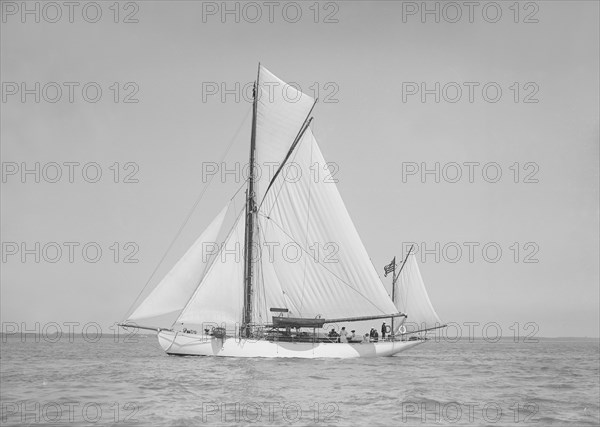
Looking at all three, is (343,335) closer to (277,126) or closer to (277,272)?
(277,272)

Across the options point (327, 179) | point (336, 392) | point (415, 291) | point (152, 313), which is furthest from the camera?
point (415, 291)

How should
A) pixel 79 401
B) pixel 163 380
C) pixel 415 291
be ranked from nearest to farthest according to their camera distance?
pixel 79 401 < pixel 163 380 < pixel 415 291

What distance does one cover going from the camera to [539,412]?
25.7 m

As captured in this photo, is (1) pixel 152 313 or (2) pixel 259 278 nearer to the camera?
(1) pixel 152 313

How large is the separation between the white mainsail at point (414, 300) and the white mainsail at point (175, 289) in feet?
93.8

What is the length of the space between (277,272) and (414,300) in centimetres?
2341

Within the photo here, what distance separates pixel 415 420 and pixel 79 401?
11.4 metres

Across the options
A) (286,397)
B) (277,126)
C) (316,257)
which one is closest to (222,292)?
(316,257)

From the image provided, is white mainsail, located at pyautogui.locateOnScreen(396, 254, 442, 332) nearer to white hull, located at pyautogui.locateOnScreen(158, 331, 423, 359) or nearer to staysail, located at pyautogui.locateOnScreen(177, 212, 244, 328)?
white hull, located at pyautogui.locateOnScreen(158, 331, 423, 359)

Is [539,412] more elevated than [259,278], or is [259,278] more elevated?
[259,278]

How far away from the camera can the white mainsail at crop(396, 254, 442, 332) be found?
72062 mm

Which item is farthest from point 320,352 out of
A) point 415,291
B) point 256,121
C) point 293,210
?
point 415,291

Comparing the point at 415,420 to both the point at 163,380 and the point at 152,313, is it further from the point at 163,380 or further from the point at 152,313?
the point at 152,313

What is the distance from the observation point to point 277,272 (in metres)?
52.9
